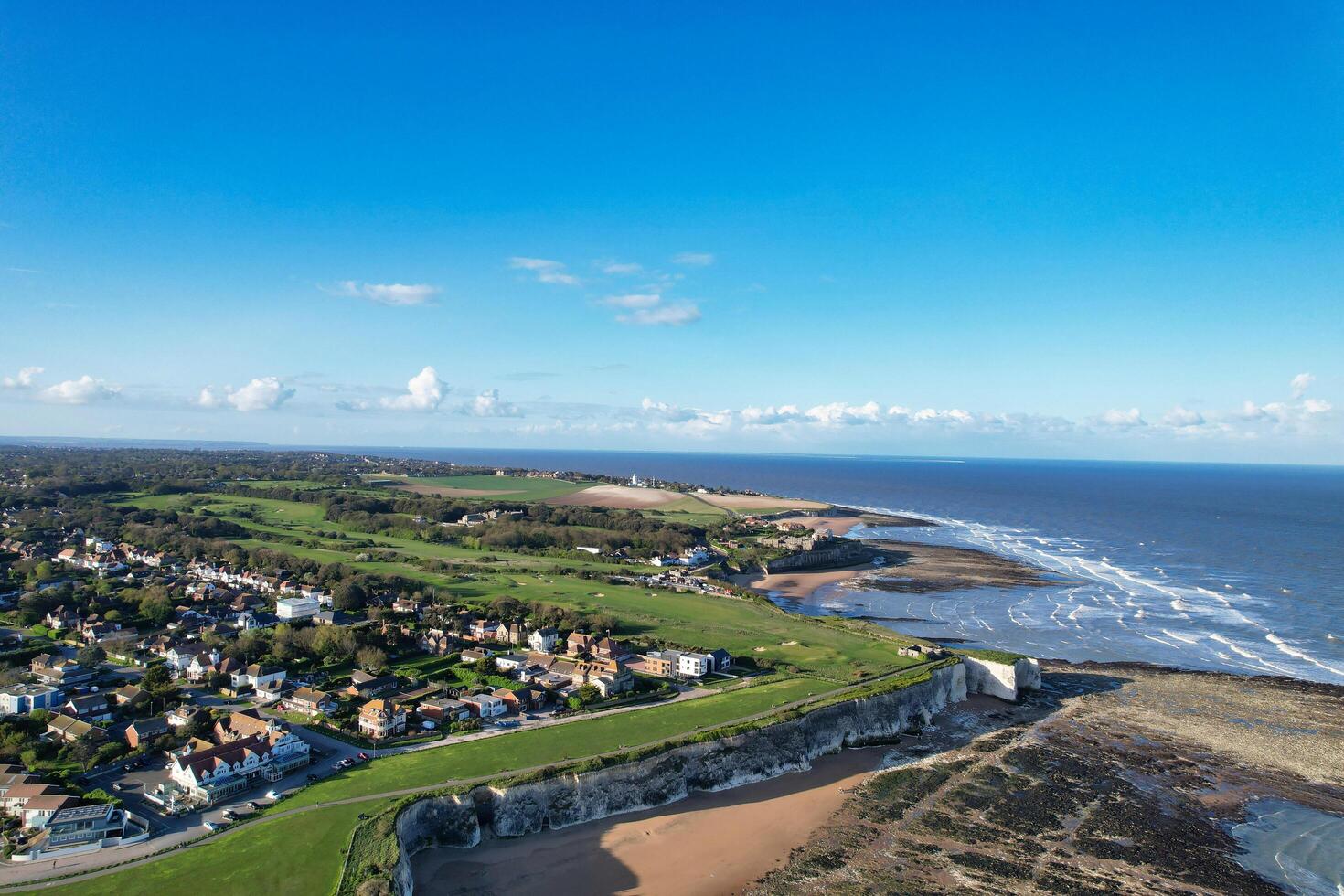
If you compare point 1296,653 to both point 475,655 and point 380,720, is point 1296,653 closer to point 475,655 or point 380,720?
point 475,655

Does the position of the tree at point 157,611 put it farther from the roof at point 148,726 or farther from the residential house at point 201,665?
the roof at point 148,726

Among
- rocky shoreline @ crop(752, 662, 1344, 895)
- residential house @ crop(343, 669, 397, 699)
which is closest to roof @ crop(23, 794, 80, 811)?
residential house @ crop(343, 669, 397, 699)

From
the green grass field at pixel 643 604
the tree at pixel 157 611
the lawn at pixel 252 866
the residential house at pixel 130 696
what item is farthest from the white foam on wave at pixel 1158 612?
the tree at pixel 157 611

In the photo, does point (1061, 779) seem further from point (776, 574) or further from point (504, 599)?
point (776, 574)

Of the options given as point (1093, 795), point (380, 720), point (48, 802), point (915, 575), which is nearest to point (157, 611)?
point (380, 720)

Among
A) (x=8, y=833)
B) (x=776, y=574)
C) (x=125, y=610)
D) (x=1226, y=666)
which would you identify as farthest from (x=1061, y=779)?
(x=125, y=610)

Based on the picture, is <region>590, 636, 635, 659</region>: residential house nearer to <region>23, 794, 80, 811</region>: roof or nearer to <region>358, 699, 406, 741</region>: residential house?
<region>358, 699, 406, 741</region>: residential house
